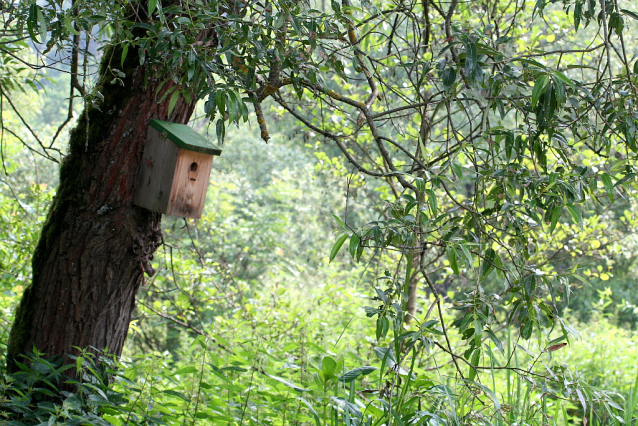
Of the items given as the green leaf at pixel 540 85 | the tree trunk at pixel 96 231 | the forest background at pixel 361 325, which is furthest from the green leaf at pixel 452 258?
the tree trunk at pixel 96 231

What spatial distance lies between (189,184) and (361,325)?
8.60ft

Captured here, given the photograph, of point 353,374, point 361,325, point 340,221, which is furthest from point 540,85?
point 361,325

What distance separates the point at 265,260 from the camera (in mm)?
7762

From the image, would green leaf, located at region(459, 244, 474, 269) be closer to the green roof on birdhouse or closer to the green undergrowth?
the green undergrowth

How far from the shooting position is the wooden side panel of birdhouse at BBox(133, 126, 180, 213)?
2055 mm

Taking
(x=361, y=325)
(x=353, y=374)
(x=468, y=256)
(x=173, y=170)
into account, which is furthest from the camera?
(x=361, y=325)

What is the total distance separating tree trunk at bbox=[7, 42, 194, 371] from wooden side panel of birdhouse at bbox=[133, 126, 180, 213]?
4 cm

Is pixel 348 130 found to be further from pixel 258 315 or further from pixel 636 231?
pixel 636 231

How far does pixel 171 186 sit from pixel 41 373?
0.85m

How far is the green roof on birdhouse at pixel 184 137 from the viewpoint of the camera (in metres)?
2.02

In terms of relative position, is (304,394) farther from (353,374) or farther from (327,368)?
(353,374)

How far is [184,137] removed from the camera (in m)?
2.05

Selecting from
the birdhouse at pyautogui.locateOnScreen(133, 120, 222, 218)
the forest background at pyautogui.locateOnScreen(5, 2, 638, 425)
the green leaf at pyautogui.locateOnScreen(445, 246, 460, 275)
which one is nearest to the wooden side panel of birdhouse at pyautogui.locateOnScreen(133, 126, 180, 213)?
the birdhouse at pyautogui.locateOnScreen(133, 120, 222, 218)

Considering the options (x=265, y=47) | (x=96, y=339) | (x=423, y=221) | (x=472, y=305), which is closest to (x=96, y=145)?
(x=96, y=339)
